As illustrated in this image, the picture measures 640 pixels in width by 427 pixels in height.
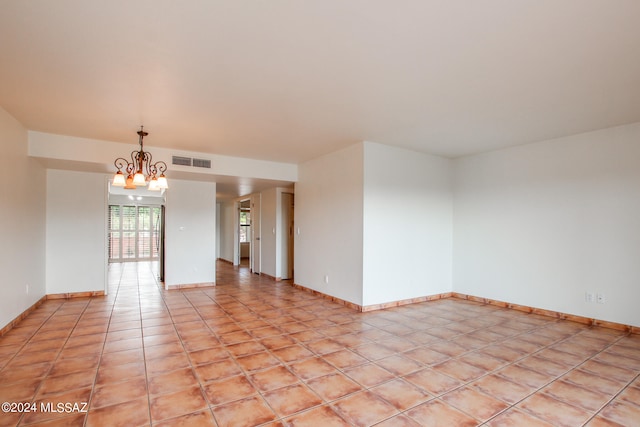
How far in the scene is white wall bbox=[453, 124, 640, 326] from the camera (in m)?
3.96

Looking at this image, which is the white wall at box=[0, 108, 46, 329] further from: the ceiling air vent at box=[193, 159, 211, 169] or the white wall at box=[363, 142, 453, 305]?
the white wall at box=[363, 142, 453, 305]

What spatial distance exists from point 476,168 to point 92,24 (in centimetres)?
549

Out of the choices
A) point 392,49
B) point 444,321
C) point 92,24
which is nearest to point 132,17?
point 92,24

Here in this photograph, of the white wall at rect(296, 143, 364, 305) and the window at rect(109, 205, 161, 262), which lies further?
the window at rect(109, 205, 161, 262)

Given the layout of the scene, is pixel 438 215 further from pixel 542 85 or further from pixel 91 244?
pixel 91 244

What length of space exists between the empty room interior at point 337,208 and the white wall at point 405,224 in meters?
0.04

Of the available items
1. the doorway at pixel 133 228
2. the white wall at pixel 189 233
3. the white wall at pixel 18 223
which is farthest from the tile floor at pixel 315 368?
the doorway at pixel 133 228

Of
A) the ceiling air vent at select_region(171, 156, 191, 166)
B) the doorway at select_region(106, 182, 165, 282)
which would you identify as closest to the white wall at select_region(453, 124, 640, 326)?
the ceiling air vent at select_region(171, 156, 191, 166)

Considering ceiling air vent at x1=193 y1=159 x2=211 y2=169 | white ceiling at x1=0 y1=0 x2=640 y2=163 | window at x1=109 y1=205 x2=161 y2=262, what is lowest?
window at x1=109 y1=205 x2=161 y2=262

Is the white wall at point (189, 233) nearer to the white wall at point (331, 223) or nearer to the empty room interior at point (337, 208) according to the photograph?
the empty room interior at point (337, 208)

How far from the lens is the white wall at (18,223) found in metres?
3.62

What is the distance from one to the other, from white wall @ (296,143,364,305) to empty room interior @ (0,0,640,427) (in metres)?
0.04

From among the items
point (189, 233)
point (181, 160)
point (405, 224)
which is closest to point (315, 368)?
point (405, 224)

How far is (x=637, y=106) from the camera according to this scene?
3383 mm
